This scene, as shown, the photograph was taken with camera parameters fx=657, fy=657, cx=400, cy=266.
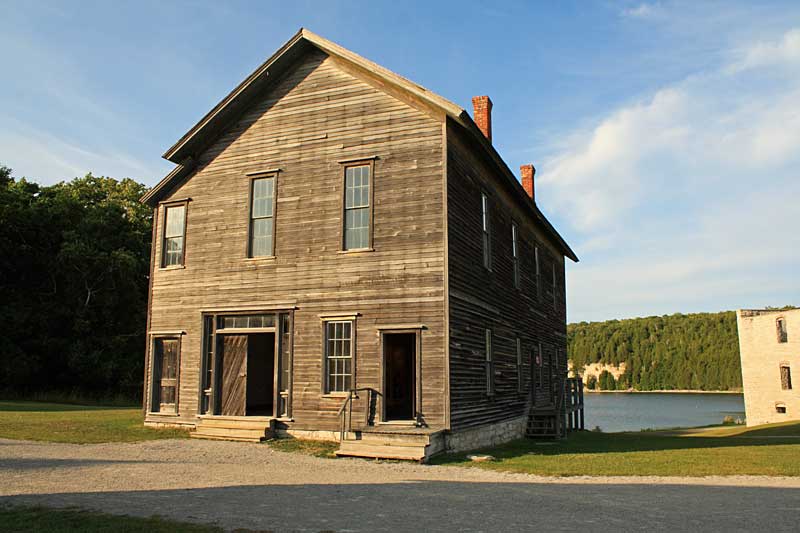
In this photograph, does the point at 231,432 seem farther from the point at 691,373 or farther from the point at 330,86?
the point at 691,373

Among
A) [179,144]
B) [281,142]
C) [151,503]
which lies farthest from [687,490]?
[179,144]

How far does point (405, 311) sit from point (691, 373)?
437ft

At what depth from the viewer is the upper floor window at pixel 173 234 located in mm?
19266

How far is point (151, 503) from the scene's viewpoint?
8766mm

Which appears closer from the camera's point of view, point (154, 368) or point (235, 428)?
point (235, 428)

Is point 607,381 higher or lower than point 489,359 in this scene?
lower

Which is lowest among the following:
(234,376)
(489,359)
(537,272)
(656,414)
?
(656,414)

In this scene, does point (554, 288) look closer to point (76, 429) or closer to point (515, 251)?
point (515, 251)

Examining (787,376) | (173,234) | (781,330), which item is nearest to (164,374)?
(173,234)

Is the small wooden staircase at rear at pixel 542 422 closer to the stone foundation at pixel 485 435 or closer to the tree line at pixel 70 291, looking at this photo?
the stone foundation at pixel 485 435

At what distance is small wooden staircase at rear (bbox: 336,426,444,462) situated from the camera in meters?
13.9

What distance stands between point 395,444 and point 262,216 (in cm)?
748

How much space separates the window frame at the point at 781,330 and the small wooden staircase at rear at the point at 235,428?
44049 millimetres

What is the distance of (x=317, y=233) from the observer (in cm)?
1712
